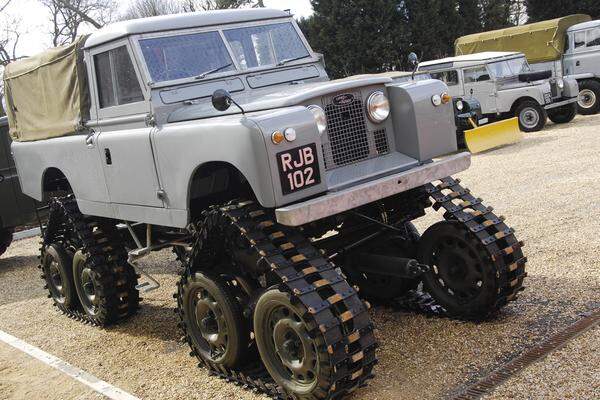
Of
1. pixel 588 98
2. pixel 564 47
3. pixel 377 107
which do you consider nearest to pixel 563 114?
pixel 588 98

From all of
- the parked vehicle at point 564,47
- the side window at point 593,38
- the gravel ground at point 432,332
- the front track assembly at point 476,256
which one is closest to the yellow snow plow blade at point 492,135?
the parked vehicle at point 564,47

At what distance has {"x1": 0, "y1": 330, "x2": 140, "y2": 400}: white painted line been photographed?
4781mm

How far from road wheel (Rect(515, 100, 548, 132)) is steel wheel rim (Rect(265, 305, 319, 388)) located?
13558 millimetres

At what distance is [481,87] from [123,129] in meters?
12.6

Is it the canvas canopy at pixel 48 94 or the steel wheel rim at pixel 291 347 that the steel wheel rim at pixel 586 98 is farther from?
the steel wheel rim at pixel 291 347

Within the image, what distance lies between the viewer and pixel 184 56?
17.4 ft

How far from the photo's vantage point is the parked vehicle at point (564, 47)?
18.2 m

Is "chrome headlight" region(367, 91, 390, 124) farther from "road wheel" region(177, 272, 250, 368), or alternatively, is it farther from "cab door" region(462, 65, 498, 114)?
"cab door" region(462, 65, 498, 114)

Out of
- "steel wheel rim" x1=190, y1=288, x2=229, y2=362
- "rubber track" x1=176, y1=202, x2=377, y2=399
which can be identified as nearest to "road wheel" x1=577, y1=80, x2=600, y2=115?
"steel wheel rim" x1=190, y1=288, x2=229, y2=362

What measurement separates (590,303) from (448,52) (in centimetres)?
2504

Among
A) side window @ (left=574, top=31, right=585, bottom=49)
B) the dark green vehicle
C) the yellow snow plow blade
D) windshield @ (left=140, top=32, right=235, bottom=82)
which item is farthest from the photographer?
side window @ (left=574, top=31, right=585, bottom=49)

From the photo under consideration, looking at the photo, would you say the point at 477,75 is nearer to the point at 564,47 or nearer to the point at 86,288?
the point at 564,47

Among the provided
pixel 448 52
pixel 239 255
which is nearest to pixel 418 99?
pixel 239 255

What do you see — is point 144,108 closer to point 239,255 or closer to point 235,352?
point 239,255
